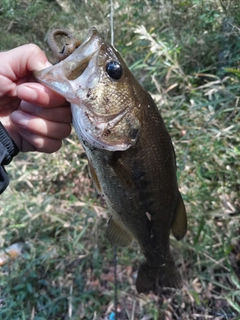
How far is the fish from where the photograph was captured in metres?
1.00

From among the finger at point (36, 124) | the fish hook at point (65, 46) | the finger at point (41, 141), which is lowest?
the finger at point (41, 141)

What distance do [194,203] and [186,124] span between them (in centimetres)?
55

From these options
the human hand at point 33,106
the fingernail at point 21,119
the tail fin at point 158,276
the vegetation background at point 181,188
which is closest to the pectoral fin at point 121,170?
the human hand at point 33,106

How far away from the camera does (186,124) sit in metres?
2.18

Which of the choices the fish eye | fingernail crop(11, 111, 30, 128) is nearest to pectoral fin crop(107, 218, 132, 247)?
fingernail crop(11, 111, 30, 128)

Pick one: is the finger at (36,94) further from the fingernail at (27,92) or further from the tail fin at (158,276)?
the tail fin at (158,276)

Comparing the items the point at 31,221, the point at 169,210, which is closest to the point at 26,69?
the point at 169,210

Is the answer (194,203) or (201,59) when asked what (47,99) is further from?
(201,59)

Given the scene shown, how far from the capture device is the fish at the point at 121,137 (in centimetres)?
100

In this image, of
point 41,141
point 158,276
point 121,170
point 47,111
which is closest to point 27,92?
point 47,111

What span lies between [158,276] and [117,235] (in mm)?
317

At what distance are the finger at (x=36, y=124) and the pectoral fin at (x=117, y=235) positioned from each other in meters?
0.51

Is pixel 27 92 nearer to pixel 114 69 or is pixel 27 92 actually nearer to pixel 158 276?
pixel 114 69

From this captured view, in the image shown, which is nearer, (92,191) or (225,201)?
(225,201)
